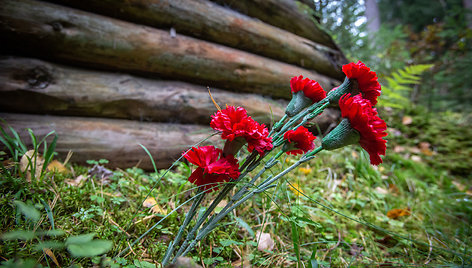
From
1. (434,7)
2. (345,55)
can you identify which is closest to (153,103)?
(345,55)

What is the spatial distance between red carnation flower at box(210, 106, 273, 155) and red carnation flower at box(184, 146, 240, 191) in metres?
0.07

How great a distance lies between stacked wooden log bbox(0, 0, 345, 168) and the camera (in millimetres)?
1305

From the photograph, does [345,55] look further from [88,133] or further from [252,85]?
[88,133]

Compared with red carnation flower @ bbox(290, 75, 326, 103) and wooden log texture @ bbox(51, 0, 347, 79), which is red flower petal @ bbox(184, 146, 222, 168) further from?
wooden log texture @ bbox(51, 0, 347, 79)

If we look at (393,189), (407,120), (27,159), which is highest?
(407,120)

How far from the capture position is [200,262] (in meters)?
0.81

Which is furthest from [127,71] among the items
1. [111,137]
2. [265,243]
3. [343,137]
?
[343,137]

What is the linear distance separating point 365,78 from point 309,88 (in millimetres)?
150

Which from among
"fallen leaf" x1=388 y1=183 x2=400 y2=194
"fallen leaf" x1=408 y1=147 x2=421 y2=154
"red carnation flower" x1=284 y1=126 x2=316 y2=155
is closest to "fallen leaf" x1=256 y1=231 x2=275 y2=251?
"red carnation flower" x1=284 y1=126 x2=316 y2=155

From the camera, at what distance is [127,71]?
5.36 feet

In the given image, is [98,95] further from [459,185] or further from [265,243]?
[459,185]

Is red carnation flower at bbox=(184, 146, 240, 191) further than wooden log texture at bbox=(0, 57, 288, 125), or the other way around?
wooden log texture at bbox=(0, 57, 288, 125)

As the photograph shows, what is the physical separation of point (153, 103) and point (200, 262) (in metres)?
1.17

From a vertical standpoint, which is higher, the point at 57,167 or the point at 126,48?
the point at 126,48
